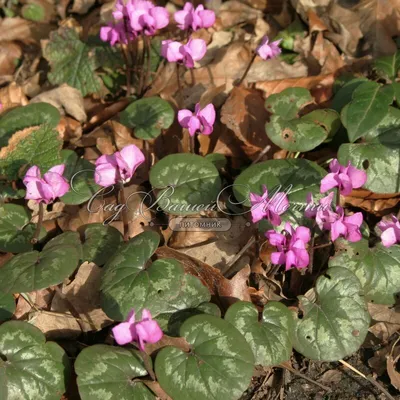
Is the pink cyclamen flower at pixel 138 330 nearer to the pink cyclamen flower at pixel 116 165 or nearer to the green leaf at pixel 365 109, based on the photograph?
the pink cyclamen flower at pixel 116 165

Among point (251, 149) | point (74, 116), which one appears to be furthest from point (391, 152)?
point (74, 116)

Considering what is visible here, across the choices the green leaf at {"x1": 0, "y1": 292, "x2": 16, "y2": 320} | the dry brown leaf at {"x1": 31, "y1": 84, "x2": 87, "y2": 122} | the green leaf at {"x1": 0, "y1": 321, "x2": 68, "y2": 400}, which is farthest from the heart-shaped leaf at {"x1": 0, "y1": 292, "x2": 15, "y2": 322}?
the dry brown leaf at {"x1": 31, "y1": 84, "x2": 87, "y2": 122}

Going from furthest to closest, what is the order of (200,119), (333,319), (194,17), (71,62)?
1. (71,62)
2. (194,17)
3. (200,119)
4. (333,319)

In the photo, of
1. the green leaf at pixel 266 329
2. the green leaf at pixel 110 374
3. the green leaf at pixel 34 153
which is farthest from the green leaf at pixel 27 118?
the green leaf at pixel 266 329

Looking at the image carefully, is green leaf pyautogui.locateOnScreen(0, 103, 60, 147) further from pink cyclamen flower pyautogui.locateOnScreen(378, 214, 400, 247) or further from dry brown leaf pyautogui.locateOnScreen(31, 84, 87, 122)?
pink cyclamen flower pyautogui.locateOnScreen(378, 214, 400, 247)

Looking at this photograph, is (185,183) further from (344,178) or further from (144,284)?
(344,178)

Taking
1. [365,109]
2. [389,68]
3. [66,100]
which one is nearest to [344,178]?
[365,109]
